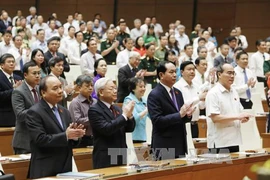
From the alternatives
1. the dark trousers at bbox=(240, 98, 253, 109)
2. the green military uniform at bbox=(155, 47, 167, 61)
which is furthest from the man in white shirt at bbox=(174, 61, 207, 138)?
the green military uniform at bbox=(155, 47, 167, 61)

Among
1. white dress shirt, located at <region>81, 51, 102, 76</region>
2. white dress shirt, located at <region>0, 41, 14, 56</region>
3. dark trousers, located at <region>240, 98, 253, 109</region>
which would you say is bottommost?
dark trousers, located at <region>240, 98, 253, 109</region>

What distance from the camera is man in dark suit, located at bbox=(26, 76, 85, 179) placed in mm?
4633

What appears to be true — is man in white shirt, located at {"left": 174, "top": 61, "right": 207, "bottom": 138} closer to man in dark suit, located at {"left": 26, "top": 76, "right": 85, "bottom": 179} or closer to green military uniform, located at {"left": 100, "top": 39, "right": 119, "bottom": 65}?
man in dark suit, located at {"left": 26, "top": 76, "right": 85, "bottom": 179}

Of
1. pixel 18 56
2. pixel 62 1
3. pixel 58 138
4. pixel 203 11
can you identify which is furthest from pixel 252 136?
pixel 62 1

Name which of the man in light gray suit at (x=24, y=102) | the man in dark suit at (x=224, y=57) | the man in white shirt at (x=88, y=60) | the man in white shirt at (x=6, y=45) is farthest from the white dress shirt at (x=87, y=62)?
the man in light gray suit at (x=24, y=102)

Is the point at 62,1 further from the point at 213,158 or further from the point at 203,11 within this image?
the point at 213,158

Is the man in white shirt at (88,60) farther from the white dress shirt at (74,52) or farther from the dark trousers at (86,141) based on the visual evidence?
the dark trousers at (86,141)

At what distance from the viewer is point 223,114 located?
5.89 meters

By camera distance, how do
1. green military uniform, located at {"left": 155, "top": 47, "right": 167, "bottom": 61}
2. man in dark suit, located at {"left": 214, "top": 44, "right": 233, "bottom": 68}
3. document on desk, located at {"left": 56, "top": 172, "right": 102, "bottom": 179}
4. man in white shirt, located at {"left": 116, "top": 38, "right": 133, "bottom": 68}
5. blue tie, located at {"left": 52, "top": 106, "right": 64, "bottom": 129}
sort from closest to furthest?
document on desk, located at {"left": 56, "top": 172, "right": 102, "bottom": 179} < blue tie, located at {"left": 52, "top": 106, "right": 64, "bottom": 129} < man in dark suit, located at {"left": 214, "top": 44, "right": 233, "bottom": 68} < man in white shirt, located at {"left": 116, "top": 38, "right": 133, "bottom": 68} < green military uniform, located at {"left": 155, "top": 47, "right": 167, "bottom": 61}

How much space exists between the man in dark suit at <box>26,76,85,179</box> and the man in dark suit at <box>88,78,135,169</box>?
0.35 metres

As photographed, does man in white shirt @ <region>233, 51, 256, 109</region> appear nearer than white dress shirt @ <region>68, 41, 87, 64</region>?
Yes

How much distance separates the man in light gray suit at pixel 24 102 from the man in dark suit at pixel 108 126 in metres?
0.67

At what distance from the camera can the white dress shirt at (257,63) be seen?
1122 centimetres

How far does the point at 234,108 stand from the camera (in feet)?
19.6
